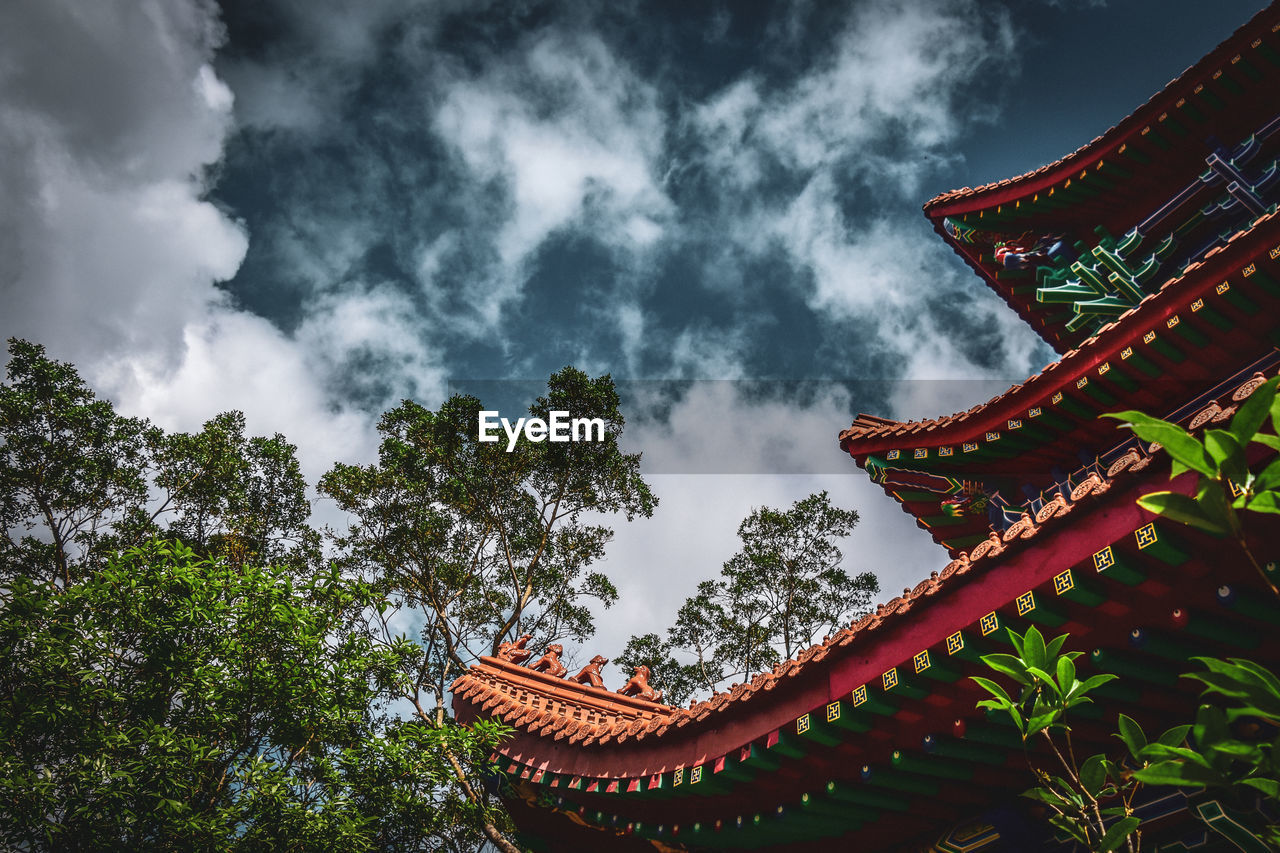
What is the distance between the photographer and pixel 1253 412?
4.99 feet

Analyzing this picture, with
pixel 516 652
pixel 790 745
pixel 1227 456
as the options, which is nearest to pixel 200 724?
pixel 516 652

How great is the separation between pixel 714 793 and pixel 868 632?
151cm

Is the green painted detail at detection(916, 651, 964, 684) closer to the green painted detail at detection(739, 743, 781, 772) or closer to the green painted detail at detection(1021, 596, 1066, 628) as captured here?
the green painted detail at detection(1021, 596, 1066, 628)

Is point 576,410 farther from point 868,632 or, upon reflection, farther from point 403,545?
point 868,632

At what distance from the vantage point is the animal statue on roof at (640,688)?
22.5ft

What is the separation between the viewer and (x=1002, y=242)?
317 inches

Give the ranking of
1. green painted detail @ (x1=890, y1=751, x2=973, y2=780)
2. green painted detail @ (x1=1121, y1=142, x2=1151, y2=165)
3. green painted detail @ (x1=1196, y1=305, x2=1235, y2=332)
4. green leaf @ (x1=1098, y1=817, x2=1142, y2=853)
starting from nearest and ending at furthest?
green leaf @ (x1=1098, y1=817, x2=1142, y2=853), green painted detail @ (x1=890, y1=751, x2=973, y2=780), green painted detail @ (x1=1196, y1=305, x2=1235, y2=332), green painted detail @ (x1=1121, y1=142, x2=1151, y2=165)

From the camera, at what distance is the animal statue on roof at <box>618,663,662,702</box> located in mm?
6859

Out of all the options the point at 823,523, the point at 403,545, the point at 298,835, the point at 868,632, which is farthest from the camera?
the point at 823,523

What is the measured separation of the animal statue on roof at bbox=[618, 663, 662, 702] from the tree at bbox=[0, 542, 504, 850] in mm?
1585

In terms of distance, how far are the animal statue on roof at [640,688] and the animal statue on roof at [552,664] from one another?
58 centimetres

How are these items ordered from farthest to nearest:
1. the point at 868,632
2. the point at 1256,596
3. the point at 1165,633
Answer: the point at 868,632, the point at 1165,633, the point at 1256,596

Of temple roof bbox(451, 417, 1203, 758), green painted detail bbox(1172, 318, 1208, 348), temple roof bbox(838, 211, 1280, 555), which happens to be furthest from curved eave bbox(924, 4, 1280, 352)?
temple roof bbox(451, 417, 1203, 758)

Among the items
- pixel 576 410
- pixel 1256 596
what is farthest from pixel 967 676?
pixel 576 410
